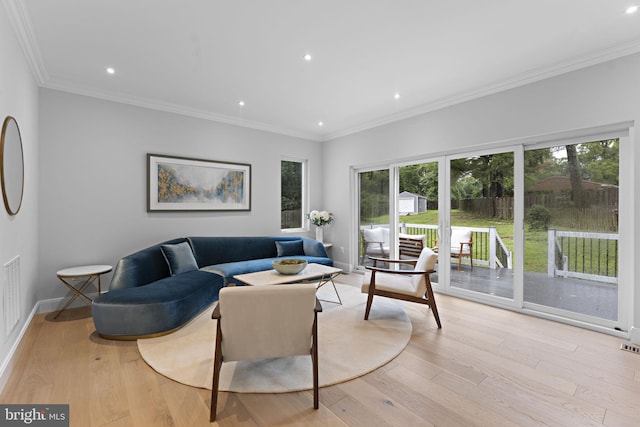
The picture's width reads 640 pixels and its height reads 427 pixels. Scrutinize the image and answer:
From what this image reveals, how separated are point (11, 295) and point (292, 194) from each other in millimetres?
4173

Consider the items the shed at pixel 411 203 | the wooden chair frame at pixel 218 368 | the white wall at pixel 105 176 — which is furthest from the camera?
the shed at pixel 411 203

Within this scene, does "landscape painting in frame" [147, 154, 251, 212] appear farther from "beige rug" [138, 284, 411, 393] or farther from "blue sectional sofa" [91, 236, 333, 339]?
"beige rug" [138, 284, 411, 393]

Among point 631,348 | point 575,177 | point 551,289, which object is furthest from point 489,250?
point 631,348

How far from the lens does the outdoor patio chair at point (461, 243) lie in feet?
13.7

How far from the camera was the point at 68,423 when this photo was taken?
1.73 m

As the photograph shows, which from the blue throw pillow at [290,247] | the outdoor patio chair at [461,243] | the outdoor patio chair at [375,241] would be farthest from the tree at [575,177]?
the blue throw pillow at [290,247]

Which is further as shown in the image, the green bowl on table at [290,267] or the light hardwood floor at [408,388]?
the green bowl on table at [290,267]

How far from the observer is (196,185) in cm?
463

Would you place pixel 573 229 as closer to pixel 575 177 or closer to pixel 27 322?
pixel 575 177

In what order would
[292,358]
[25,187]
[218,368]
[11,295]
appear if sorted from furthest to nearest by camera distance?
[25,187] → [292,358] → [11,295] → [218,368]

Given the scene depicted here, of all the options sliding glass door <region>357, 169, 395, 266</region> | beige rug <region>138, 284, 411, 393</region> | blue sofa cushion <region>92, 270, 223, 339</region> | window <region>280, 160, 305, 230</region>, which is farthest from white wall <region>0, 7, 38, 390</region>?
sliding glass door <region>357, 169, 395, 266</region>

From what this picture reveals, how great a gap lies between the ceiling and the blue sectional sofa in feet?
7.04

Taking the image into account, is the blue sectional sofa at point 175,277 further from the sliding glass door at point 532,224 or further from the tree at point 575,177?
the tree at point 575,177

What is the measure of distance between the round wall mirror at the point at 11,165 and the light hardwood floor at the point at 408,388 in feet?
4.31
